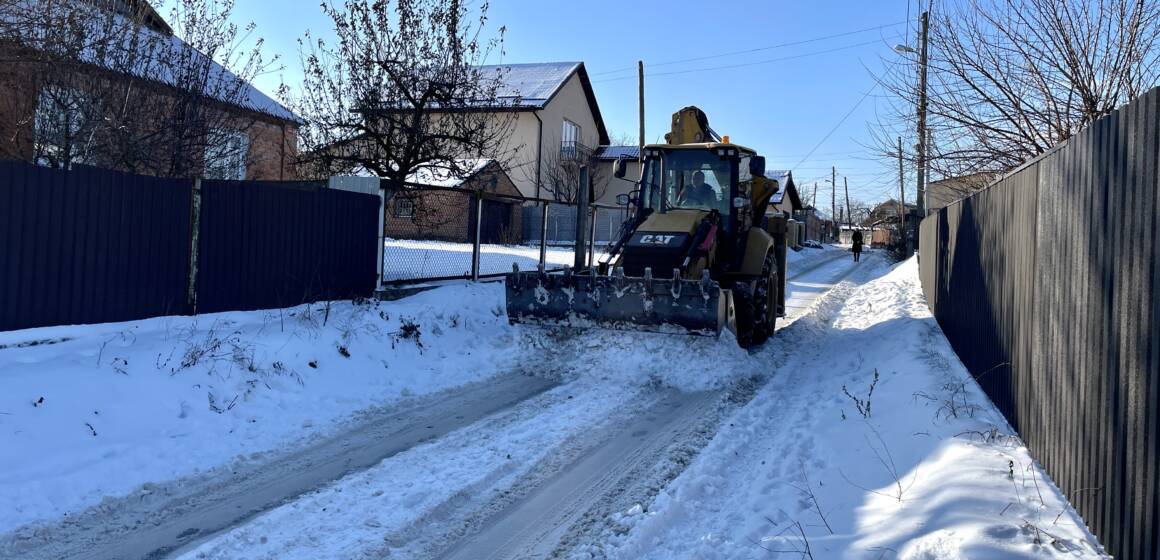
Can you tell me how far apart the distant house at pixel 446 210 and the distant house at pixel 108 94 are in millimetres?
3235

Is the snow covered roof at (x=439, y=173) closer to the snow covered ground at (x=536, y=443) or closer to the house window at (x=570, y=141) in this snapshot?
the snow covered ground at (x=536, y=443)

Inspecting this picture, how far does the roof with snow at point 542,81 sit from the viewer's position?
3484cm

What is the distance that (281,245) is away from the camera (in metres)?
10.6

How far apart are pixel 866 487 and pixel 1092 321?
1.66m

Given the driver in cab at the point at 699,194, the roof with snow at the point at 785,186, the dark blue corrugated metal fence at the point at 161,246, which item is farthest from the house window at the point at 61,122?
the roof with snow at the point at 785,186

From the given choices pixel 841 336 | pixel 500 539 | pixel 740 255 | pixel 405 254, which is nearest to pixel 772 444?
pixel 500 539

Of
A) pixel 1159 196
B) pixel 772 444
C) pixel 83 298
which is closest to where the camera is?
pixel 1159 196

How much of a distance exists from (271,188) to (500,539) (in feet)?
24.9

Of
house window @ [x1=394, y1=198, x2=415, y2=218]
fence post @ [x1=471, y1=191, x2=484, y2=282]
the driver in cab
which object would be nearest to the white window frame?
house window @ [x1=394, y1=198, x2=415, y2=218]

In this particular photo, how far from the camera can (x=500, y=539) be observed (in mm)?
4332

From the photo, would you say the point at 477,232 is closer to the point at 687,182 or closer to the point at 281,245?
the point at 281,245

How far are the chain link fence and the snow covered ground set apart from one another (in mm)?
3574

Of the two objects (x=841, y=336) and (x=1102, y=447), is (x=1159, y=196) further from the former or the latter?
(x=841, y=336)

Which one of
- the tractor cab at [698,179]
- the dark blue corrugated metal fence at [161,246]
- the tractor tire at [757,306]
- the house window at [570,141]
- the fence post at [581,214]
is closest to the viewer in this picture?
the dark blue corrugated metal fence at [161,246]
